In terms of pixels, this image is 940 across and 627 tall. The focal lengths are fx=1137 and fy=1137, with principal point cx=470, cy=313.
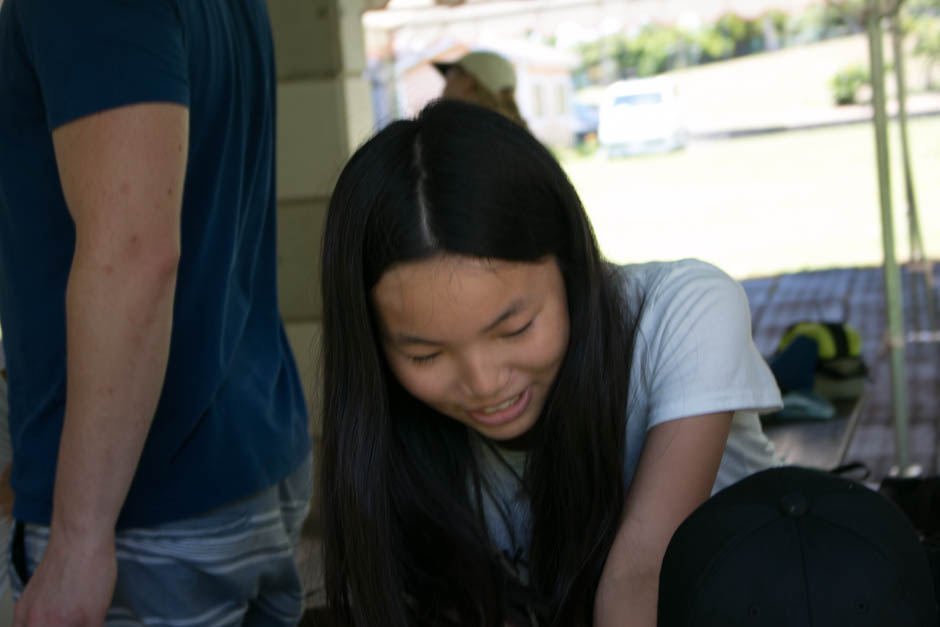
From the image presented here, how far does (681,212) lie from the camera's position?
50.5 feet

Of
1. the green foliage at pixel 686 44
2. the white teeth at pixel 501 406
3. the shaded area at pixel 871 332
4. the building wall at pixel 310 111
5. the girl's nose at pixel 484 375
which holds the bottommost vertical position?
the shaded area at pixel 871 332

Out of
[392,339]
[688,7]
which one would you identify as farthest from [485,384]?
[688,7]

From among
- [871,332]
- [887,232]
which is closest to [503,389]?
[887,232]

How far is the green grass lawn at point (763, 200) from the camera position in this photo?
1148 centimetres

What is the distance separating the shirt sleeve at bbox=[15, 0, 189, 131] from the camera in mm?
1189

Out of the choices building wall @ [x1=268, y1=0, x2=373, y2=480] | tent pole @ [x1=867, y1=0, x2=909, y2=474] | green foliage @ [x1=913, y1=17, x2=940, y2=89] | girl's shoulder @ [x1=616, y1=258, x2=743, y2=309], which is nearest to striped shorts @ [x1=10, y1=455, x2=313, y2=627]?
girl's shoulder @ [x1=616, y1=258, x2=743, y2=309]

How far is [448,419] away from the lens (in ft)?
4.90

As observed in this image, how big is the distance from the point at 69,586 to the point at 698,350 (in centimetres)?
75

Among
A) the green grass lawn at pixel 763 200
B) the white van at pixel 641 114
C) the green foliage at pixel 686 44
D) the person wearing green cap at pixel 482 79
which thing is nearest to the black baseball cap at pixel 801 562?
the person wearing green cap at pixel 482 79

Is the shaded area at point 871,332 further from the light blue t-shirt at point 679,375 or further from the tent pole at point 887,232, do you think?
the light blue t-shirt at point 679,375

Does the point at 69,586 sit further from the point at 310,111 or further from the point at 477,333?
the point at 310,111

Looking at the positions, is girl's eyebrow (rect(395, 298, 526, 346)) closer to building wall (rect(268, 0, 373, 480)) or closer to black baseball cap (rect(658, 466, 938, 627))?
black baseball cap (rect(658, 466, 938, 627))

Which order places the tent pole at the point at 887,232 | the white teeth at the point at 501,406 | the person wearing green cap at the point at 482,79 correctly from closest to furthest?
the white teeth at the point at 501,406 → the tent pole at the point at 887,232 → the person wearing green cap at the point at 482,79

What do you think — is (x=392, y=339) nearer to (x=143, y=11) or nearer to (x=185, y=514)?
(x=185, y=514)
